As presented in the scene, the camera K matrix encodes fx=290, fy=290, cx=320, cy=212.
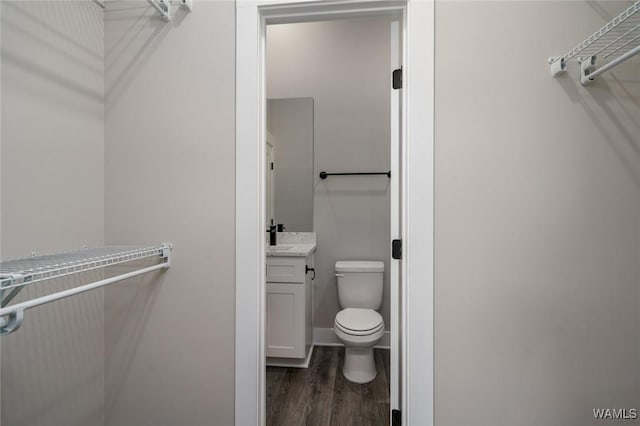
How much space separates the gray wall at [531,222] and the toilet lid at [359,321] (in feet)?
2.83

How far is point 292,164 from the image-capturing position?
2.68 m

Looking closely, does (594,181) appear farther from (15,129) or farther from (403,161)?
(15,129)

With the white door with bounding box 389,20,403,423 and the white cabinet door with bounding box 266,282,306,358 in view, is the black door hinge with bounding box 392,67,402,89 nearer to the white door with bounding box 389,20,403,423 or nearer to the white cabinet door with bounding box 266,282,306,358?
the white door with bounding box 389,20,403,423

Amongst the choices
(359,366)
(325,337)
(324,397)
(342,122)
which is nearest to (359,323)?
(359,366)

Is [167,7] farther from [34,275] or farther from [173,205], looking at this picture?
[34,275]

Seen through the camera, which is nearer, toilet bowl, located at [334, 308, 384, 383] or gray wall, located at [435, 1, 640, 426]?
gray wall, located at [435, 1, 640, 426]

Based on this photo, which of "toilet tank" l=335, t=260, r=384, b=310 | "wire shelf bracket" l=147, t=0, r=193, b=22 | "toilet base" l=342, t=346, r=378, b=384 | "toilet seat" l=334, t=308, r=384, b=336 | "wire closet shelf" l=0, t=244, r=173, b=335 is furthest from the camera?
"toilet tank" l=335, t=260, r=384, b=310

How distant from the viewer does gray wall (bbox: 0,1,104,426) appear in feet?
3.13

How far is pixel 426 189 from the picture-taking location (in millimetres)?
1121

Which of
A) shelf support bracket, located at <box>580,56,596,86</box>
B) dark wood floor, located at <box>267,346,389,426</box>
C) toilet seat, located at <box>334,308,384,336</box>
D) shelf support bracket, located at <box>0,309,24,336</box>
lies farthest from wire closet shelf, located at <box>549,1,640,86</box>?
dark wood floor, located at <box>267,346,389,426</box>

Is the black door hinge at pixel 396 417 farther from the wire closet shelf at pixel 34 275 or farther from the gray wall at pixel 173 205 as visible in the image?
the wire closet shelf at pixel 34 275

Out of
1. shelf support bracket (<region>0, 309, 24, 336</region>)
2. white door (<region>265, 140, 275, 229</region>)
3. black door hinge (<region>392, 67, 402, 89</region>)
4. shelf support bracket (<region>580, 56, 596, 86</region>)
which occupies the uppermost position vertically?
→ black door hinge (<region>392, 67, 402, 89</region>)

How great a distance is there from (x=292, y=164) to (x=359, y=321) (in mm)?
1468

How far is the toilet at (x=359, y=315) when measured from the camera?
196 centimetres
